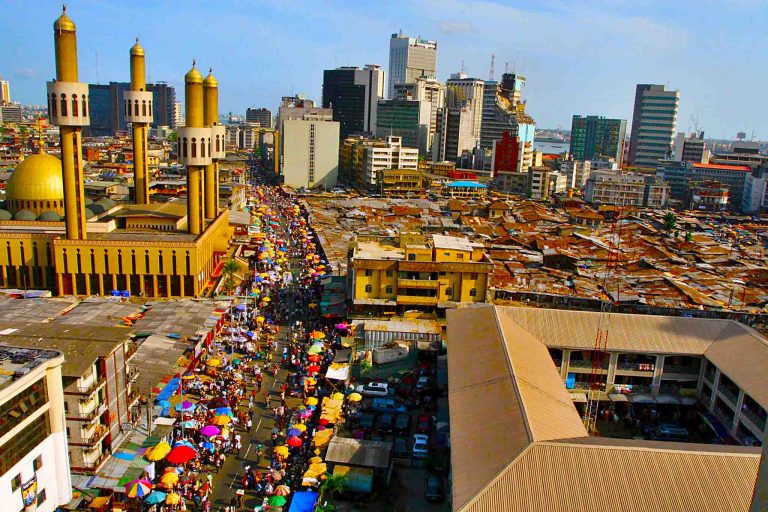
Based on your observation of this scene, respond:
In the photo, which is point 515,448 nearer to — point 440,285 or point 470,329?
point 470,329

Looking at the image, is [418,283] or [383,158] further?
[383,158]

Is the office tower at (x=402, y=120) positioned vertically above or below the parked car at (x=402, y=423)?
above

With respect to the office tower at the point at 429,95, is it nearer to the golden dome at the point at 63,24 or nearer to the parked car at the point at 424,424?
the golden dome at the point at 63,24

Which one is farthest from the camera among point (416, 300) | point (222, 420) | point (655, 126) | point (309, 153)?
point (655, 126)

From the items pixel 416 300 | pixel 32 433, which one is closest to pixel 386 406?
pixel 416 300

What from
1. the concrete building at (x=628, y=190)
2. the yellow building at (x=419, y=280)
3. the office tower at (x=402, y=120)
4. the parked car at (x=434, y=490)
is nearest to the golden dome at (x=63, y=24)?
the yellow building at (x=419, y=280)

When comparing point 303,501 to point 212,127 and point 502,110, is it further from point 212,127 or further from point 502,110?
point 502,110
